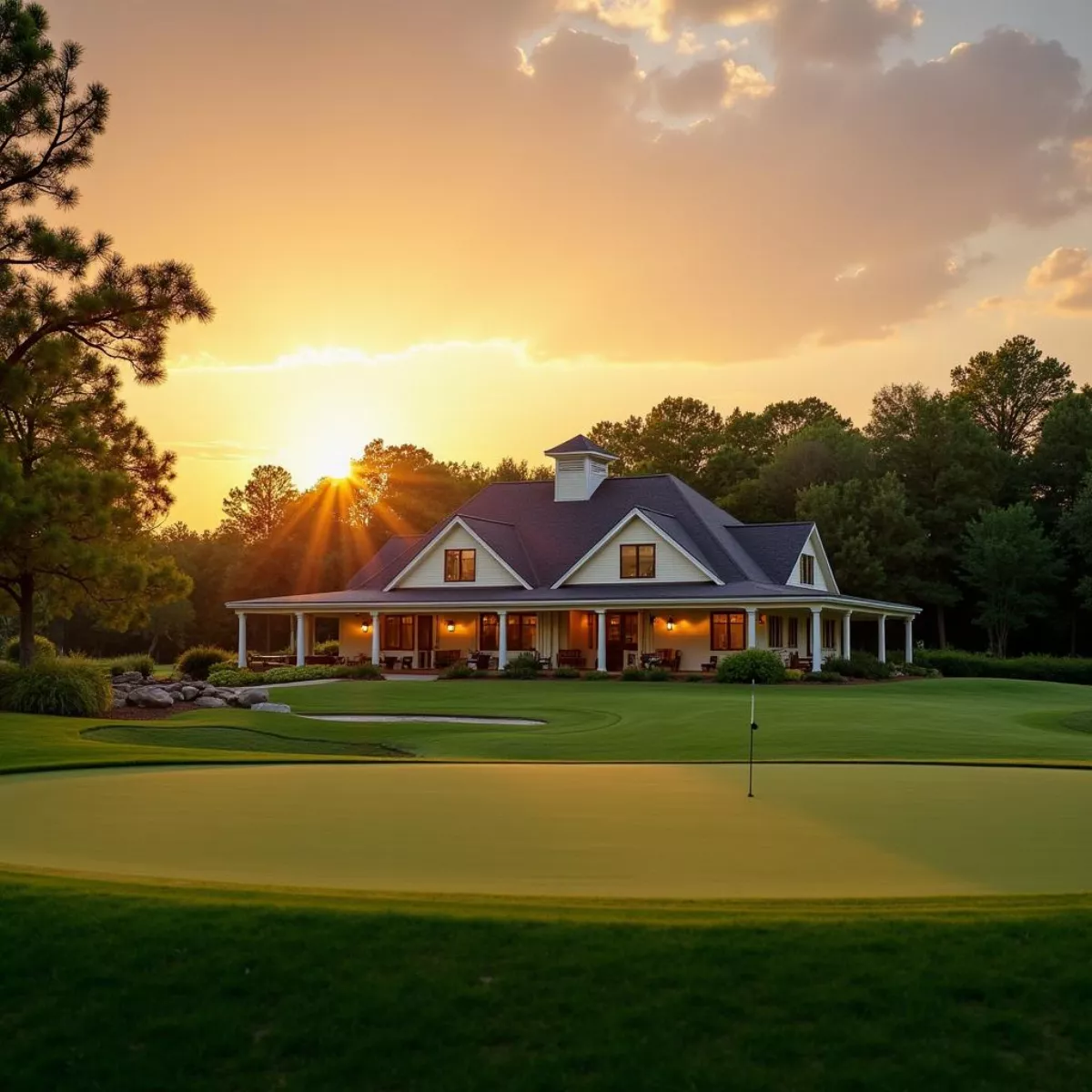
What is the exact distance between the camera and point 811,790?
36.7 feet

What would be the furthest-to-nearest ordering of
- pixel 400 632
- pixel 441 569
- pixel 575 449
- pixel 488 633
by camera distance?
pixel 575 449 < pixel 400 632 < pixel 441 569 < pixel 488 633

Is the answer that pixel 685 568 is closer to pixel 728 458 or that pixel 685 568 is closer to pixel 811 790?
pixel 728 458

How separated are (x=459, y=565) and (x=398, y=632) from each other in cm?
350

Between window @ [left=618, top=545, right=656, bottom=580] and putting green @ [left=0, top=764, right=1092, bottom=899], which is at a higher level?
window @ [left=618, top=545, right=656, bottom=580]

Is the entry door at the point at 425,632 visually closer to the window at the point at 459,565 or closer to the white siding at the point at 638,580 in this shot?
the window at the point at 459,565

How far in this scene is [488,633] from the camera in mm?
46188

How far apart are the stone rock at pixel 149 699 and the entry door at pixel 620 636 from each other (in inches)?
726

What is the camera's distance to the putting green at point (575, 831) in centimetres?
729

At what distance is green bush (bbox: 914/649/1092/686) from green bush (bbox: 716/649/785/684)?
1236 cm

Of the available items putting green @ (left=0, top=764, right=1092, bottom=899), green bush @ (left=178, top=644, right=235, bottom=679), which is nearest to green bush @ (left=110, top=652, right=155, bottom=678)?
green bush @ (left=178, top=644, right=235, bottom=679)

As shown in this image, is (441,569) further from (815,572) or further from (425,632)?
(815,572)

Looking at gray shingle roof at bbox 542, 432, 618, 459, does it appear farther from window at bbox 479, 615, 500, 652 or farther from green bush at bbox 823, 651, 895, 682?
green bush at bbox 823, 651, 895, 682

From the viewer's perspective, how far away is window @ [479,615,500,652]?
46.0 m

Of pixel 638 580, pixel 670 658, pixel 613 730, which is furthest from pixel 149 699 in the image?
pixel 638 580
